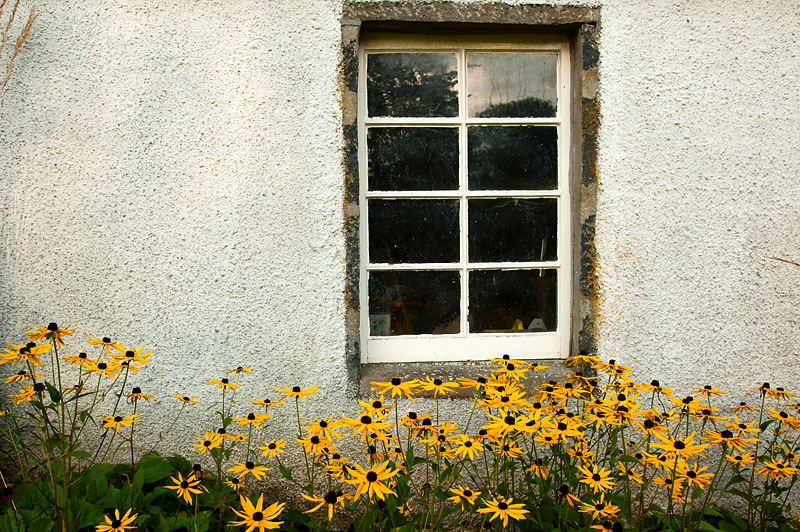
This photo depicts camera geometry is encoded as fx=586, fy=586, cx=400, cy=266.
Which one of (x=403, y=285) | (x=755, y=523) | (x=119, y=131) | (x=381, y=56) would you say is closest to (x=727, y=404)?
(x=755, y=523)

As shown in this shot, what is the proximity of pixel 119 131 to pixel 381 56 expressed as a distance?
3.92 ft

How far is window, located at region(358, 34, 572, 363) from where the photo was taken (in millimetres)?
2715

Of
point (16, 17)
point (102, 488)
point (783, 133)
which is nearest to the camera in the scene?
point (102, 488)

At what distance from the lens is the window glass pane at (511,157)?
2.76m

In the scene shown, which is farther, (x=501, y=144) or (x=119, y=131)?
(x=501, y=144)

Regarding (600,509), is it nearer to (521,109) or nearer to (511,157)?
(511,157)

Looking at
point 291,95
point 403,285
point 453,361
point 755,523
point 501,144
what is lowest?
point 755,523

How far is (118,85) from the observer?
2.48 metres

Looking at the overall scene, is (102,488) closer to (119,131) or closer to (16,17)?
(119,131)

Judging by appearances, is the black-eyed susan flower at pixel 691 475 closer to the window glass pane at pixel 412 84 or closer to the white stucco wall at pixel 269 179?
the white stucco wall at pixel 269 179

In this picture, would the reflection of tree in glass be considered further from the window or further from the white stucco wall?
the white stucco wall

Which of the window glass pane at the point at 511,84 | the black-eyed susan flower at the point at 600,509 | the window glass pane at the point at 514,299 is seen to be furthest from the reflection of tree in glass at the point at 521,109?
the black-eyed susan flower at the point at 600,509

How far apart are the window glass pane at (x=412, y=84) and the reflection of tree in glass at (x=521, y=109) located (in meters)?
0.17

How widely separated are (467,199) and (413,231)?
11.6 inches
